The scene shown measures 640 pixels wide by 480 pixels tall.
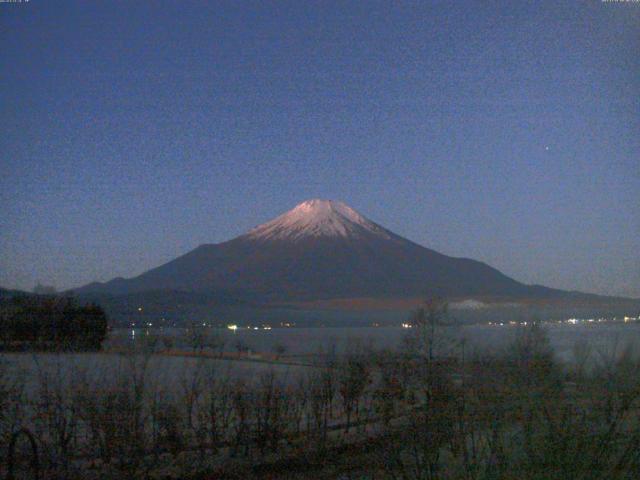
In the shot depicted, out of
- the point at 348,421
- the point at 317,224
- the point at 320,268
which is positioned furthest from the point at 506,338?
the point at 317,224

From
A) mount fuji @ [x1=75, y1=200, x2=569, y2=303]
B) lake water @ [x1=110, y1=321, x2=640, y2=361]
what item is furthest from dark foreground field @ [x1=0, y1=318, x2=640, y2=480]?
mount fuji @ [x1=75, y1=200, x2=569, y2=303]

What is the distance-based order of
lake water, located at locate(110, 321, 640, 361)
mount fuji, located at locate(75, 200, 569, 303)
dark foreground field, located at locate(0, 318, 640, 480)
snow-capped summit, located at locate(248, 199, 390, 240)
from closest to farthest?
dark foreground field, located at locate(0, 318, 640, 480), lake water, located at locate(110, 321, 640, 361), mount fuji, located at locate(75, 200, 569, 303), snow-capped summit, located at locate(248, 199, 390, 240)

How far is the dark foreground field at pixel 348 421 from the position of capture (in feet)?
17.7

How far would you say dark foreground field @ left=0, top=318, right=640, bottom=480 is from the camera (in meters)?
5.39

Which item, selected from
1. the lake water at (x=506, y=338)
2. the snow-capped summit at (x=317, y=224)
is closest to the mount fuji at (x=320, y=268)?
the snow-capped summit at (x=317, y=224)

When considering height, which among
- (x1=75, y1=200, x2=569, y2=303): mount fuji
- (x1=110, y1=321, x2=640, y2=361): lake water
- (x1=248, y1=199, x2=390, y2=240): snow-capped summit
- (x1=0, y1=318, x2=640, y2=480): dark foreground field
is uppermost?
(x1=248, y1=199, x2=390, y2=240): snow-capped summit

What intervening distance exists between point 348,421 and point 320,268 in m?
83.7

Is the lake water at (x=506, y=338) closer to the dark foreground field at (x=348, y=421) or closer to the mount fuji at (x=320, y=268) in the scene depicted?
the dark foreground field at (x=348, y=421)

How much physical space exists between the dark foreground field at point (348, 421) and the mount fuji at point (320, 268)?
2238 inches

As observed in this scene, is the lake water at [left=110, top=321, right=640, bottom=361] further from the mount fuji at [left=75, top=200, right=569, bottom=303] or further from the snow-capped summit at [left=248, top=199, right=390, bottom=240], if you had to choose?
the snow-capped summit at [left=248, top=199, right=390, bottom=240]

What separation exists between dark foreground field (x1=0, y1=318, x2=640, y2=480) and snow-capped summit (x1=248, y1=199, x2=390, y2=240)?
92.8 metres

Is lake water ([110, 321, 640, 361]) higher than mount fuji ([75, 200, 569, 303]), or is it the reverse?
mount fuji ([75, 200, 569, 303])

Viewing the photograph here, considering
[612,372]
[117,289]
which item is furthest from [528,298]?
[612,372]

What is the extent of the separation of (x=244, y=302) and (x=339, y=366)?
69843mm
